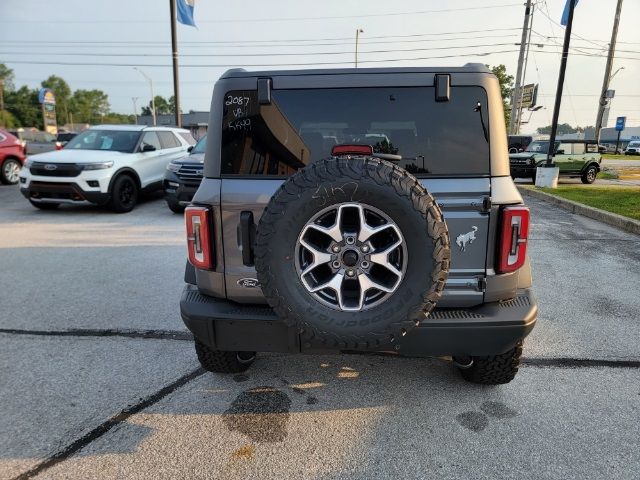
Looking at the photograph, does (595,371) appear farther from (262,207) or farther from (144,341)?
(144,341)

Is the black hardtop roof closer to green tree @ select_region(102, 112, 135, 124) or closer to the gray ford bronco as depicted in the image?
the gray ford bronco

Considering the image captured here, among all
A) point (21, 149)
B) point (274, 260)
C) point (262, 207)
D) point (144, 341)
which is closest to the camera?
point (274, 260)

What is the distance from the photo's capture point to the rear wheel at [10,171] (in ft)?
43.6

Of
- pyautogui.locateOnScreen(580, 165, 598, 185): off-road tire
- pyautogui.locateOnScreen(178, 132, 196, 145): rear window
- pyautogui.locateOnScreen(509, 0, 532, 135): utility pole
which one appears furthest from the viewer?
pyautogui.locateOnScreen(509, 0, 532, 135): utility pole

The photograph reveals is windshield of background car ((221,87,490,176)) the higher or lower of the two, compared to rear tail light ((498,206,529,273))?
higher

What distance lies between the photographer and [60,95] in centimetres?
11544

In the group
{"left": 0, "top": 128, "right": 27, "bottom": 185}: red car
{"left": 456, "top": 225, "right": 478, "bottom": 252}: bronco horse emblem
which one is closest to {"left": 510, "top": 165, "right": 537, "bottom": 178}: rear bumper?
{"left": 456, "top": 225, "right": 478, "bottom": 252}: bronco horse emblem

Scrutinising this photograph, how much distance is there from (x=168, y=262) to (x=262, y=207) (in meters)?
3.92

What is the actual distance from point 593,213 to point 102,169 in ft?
33.6

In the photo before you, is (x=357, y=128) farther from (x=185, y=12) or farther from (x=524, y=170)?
(x=185, y=12)

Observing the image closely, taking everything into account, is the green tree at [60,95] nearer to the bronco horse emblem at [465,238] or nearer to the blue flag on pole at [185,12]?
the blue flag on pole at [185,12]

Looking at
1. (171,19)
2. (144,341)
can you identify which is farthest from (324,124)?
(171,19)

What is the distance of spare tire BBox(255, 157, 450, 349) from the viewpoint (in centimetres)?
210

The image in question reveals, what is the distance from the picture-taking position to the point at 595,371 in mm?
3146
